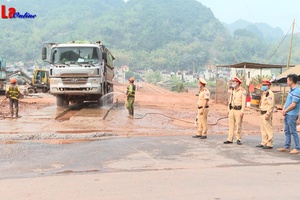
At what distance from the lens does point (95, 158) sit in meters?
7.73

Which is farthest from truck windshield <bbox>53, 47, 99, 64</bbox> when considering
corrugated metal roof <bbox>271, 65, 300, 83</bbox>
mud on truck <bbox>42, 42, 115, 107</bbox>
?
corrugated metal roof <bbox>271, 65, 300, 83</bbox>

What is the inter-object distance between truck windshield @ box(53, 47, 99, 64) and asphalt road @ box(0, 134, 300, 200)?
7747mm

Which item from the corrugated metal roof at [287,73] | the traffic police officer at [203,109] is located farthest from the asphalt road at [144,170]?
the corrugated metal roof at [287,73]

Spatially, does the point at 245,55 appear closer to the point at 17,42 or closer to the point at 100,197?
the point at 17,42

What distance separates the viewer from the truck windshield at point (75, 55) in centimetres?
1714

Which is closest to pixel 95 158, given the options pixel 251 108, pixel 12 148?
pixel 12 148

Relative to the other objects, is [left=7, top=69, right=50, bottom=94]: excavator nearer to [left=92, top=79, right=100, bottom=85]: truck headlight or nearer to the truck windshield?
the truck windshield

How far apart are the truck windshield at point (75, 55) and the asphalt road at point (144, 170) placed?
775cm

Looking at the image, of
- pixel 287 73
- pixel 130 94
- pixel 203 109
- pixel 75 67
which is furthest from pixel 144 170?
pixel 287 73

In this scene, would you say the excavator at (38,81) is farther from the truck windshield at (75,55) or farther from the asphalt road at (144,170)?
the asphalt road at (144,170)

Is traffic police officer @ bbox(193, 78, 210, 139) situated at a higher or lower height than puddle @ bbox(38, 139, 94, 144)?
higher

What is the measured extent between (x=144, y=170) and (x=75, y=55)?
37.4 ft

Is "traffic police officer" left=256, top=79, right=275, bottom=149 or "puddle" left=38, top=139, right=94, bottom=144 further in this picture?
"puddle" left=38, top=139, right=94, bottom=144

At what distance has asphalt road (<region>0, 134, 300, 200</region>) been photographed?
17.6ft
